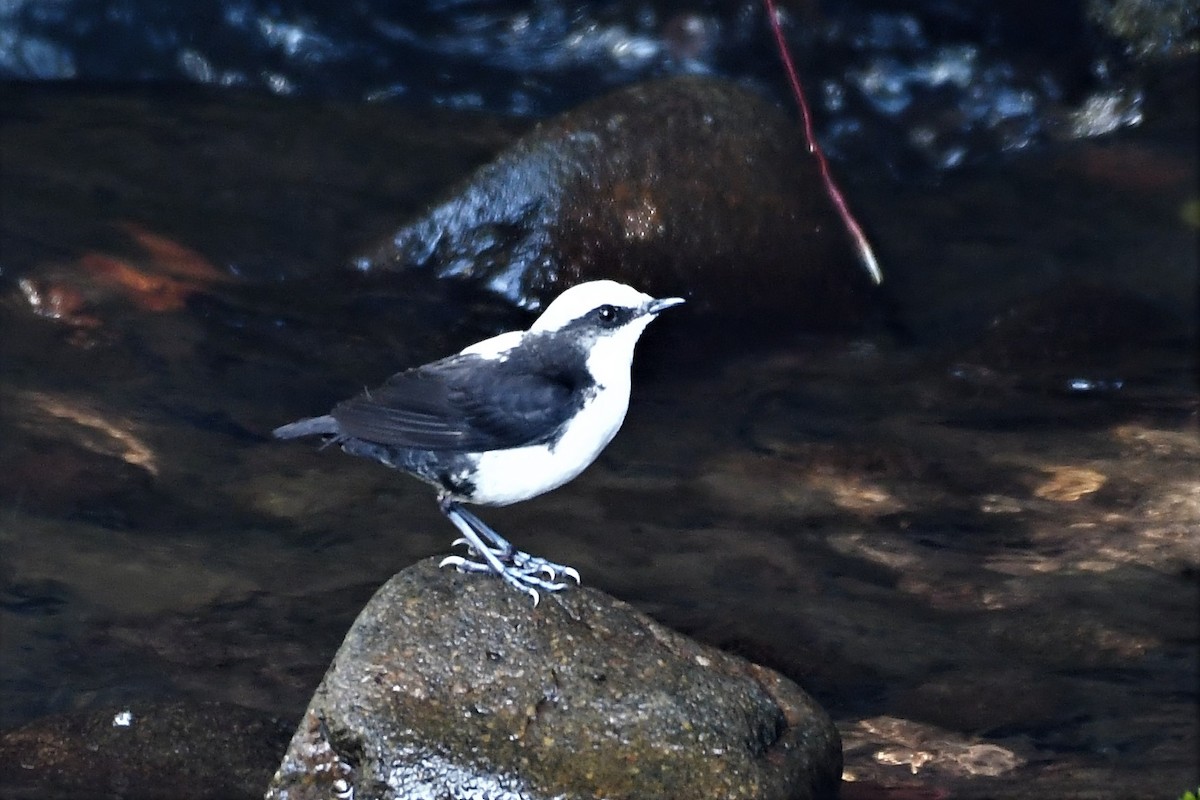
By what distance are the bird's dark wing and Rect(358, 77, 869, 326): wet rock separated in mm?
2853

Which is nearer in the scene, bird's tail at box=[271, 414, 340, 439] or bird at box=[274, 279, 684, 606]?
bird at box=[274, 279, 684, 606]

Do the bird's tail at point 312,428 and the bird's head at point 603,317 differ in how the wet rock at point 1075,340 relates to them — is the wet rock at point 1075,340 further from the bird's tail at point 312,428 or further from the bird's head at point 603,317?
the bird's tail at point 312,428

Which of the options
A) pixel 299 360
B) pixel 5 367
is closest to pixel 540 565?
pixel 299 360

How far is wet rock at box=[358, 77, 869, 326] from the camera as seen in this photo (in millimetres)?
7023

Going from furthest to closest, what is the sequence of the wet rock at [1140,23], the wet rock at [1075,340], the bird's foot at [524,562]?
the wet rock at [1140,23]
the wet rock at [1075,340]
the bird's foot at [524,562]

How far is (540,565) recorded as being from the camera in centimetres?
435

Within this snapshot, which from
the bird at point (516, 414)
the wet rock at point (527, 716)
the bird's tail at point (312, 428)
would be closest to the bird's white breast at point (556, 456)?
the bird at point (516, 414)

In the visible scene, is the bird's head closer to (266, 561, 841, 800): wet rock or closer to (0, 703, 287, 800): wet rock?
(266, 561, 841, 800): wet rock

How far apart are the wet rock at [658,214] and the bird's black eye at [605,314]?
2.82 meters

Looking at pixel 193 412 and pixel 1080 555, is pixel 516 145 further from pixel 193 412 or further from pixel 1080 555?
pixel 1080 555

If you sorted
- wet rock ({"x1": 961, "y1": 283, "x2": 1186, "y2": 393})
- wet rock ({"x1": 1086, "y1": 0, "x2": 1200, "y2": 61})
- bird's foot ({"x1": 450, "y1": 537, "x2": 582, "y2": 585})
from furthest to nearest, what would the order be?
wet rock ({"x1": 1086, "y1": 0, "x2": 1200, "y2": 61}) → wet rock ({"x1": 961, "y1": 283, "x2": 1186, "y2": 393}) → bird's foot ({"x1": 450, "y1": 537, "x2": 582, "y2": 585})

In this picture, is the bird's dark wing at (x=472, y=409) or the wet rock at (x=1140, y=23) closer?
the bird's dark wing at (x=472, y=409)

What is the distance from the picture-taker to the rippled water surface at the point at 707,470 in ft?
16.2

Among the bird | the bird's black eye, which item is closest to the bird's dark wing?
the bird
